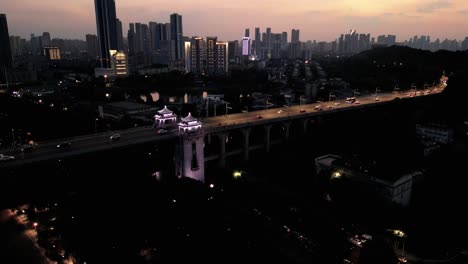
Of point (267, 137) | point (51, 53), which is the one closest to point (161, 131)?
point (267, 137)

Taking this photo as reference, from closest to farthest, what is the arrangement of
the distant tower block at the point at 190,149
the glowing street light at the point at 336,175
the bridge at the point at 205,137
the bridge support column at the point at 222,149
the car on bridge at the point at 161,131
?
the bridge at the point at 205,137 < the glowing street light at the point at 336,175 < the distant tower block at the point at 190,149 < the car on bridge at the point at 161,131 < the bridge support column at the point at 222,149

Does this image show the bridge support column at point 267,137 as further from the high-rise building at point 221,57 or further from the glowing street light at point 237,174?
the high-rise building at point 221,57

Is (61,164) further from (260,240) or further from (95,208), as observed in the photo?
(260,240)

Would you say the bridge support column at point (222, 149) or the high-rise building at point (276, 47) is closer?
the bridge support column at point (222, 149)

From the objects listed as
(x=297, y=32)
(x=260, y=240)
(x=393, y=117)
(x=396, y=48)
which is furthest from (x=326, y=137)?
(x=297, y=32)

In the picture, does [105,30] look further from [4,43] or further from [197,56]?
[197,56]

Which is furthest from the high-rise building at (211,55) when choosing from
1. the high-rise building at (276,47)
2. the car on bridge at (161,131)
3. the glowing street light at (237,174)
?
the high-rise building at (276,47)

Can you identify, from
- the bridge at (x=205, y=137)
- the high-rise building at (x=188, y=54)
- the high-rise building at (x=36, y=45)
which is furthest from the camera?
Result: the high-rise building at (x=36, y=45)
